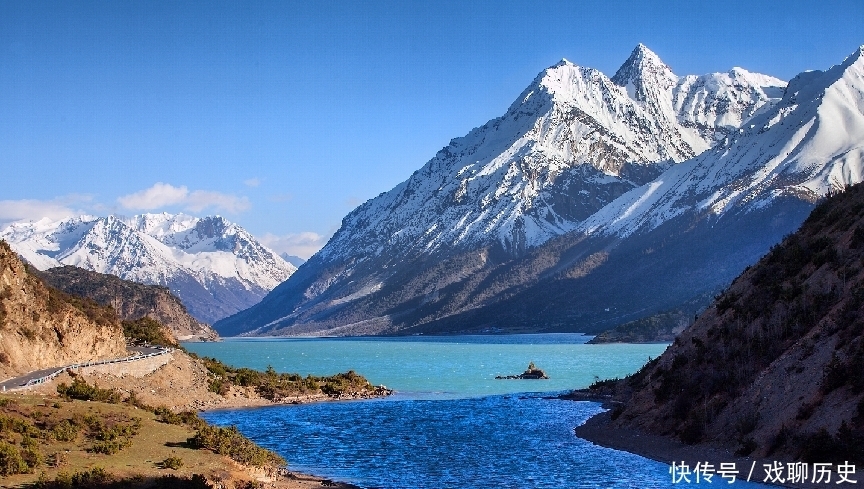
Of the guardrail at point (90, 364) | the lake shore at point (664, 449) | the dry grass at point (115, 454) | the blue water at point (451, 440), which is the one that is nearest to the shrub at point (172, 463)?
the dry grass at point (115, 454)

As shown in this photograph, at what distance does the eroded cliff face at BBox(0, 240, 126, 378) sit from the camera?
2849 inches

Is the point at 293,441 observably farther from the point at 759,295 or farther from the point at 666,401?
the point at 759,295

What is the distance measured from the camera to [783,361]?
52969 millimetres

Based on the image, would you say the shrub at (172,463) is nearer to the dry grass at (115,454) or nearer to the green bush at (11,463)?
the dry grass at (115,454)

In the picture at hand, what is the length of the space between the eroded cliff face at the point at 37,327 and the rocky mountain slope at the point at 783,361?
42.4 meters

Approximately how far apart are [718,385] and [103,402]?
118 ft

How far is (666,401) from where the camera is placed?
6156 centimetres

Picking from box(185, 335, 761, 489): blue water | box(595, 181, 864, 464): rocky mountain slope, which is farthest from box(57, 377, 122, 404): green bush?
box(595, 181, 864, 464): rocky mountain slope

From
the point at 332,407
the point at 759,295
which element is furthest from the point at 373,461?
the point at 332,407

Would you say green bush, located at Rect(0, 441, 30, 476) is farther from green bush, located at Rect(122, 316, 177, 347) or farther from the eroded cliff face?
green bush, located at Rect(122, 316, 177, 347)

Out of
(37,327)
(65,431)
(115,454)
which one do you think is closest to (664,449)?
(115,454)

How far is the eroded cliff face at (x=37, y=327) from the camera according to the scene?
72.4 meters

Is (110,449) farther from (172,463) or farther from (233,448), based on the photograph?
(233,448)

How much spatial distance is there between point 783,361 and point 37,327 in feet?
178
